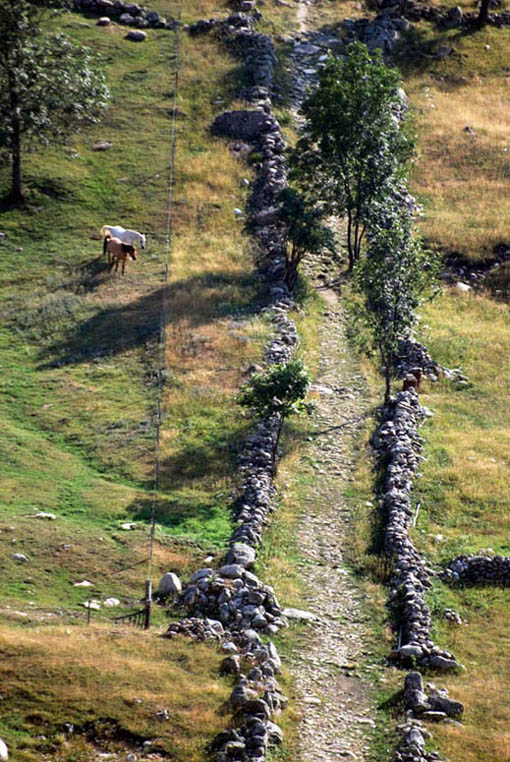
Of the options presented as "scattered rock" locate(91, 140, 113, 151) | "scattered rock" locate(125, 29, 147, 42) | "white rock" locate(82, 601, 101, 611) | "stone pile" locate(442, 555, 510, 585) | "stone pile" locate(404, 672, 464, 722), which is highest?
"scattered rock" locate(125, 29, 147, 42)

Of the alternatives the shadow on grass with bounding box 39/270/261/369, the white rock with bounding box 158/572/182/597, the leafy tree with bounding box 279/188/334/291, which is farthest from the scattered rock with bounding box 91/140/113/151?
the white rock with bounding box 158/572/182/597

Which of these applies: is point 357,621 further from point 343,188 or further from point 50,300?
point 343,188

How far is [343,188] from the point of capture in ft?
177

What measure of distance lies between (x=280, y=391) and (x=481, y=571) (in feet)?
30.1

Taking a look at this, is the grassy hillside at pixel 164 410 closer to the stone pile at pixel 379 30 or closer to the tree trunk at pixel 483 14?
the stone pile at pixel 379 30

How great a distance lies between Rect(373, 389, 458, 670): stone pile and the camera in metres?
27.8

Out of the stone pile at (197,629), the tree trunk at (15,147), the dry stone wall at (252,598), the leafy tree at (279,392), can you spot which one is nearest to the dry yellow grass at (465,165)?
the dry stone wall at (252,598)

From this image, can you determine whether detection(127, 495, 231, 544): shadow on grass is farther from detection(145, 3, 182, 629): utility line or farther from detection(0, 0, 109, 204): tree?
detection(0, 0, 109, 204): tree

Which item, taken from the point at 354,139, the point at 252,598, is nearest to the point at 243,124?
the point at 354,139

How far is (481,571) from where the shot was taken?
104ft

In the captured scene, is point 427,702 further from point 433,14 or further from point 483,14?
point 483,14

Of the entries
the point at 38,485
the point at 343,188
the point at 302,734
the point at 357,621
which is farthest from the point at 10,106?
the point at 302,734

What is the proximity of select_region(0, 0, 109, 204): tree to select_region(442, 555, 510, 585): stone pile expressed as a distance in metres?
31.2

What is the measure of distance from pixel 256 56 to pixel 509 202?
781 inches
